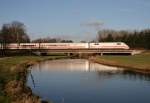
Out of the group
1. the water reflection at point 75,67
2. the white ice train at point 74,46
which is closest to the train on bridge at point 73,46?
the white ice train at point 74,46

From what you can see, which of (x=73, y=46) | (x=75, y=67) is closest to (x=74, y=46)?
(x=73, y=46)

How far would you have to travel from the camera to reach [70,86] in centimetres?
4025

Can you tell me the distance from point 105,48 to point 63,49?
58.9ft

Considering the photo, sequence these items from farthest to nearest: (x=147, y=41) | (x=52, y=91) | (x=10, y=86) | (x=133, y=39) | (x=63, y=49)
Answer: (x=133, y=39) → (x=147, y=41) → (x=63, y=49) → (x=52, y=91) → (x=10, y=86)

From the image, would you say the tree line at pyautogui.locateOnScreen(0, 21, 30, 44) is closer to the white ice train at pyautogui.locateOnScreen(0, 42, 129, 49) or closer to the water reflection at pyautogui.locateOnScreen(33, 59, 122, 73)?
the white ice train at pyautogui.locateOnScreen(0, 42, 129, 49)

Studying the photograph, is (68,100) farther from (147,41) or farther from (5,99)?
A: (147,41)

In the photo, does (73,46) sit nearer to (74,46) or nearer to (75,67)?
(74,46)

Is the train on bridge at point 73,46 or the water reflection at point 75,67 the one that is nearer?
the water reflection at point 75,67

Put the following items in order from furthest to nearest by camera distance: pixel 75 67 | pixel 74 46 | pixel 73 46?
pixel 74 46 < pixel 73 46 < pixel 75 67

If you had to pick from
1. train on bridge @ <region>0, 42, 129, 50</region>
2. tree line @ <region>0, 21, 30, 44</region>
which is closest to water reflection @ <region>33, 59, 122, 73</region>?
train on bridge @ <region>0, 42, 129, 50</region>

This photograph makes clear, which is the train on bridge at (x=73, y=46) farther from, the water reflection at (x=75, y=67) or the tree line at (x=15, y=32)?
the water reflection at (x=75, y=67)

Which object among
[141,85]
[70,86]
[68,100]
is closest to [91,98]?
[68,100]

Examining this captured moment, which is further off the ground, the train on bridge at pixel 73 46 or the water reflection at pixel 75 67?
the train on bridge at pixel 73 46

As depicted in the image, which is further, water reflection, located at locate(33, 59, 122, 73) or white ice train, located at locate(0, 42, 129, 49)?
white ice train, located at locate(0, 42, 129, 49)
